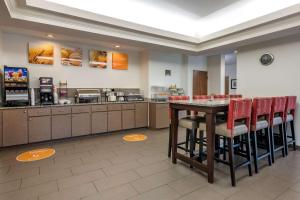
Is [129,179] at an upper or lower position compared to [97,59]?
lower

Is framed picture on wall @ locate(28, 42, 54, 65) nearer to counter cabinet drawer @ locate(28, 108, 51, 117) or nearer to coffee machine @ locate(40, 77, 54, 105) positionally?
coffee machine @ locate(40, 77, 54, 105)

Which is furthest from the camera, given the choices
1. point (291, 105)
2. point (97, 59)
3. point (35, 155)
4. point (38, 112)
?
point (97, 59)

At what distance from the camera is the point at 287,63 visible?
3.76m

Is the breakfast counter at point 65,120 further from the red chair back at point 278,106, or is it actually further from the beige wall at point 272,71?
the red chair back at point 278,106

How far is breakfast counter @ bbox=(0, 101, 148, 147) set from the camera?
11.6ft

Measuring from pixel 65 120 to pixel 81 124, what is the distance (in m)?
0.39

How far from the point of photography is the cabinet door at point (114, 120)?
15.5 ft

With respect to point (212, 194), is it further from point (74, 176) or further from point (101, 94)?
point (101, 94)

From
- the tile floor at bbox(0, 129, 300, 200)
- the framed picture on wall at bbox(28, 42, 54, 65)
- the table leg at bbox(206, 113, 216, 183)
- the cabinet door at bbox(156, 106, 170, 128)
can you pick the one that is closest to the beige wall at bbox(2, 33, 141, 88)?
the framed picture on wall at bbox(28, 42, 54, 65)

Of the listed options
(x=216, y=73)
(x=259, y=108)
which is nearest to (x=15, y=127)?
(x=259, y=108)

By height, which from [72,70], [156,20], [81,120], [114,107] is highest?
[156,20]

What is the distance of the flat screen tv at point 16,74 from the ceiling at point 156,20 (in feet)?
2.79

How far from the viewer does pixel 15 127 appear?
3555mm

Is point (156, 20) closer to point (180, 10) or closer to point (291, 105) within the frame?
point (180, 10)
